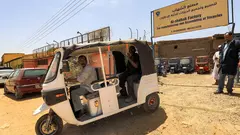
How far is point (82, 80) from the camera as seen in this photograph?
184 inches

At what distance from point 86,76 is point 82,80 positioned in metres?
0.14

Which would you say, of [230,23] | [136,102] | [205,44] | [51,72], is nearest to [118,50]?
[136,102]

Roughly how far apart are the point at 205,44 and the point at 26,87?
1674cm

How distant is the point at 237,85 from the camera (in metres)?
7.92

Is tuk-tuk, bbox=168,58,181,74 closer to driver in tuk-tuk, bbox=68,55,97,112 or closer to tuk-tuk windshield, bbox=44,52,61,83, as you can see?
driver in tuk-tuk, bbox=68,55,97,112

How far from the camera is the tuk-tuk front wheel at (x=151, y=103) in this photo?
534 centimetres

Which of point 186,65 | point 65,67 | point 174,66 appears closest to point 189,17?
point 65,67

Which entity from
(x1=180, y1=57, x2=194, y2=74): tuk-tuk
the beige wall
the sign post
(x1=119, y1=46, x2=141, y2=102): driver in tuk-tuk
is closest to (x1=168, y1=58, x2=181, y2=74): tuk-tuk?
(x1=180, y1=57, x2=194, y2=74): tuk-tuk

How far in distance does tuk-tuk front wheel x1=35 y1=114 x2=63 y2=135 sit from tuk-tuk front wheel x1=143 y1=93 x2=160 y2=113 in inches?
91.7

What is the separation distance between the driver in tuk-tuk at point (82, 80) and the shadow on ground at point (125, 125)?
0.63m

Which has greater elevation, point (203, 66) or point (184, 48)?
point (184, 48)

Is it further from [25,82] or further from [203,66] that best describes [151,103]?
[203,66]

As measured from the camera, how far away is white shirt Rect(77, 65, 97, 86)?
4.67 meters

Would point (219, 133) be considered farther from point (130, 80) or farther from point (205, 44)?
point (205, 44)
